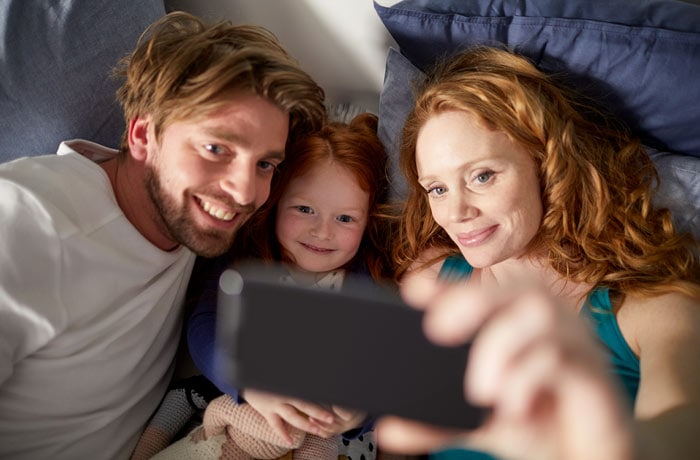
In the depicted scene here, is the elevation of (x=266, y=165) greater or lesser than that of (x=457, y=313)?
lesser

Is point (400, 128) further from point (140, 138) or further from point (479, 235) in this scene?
point (140, 138)

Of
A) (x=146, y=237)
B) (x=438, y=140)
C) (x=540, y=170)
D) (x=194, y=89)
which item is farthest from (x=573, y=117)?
(x=146, y=237)

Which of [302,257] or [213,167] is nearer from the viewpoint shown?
[213,167]

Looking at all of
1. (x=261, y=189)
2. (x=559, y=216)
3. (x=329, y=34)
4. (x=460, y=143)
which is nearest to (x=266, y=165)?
(x=261, y=189)

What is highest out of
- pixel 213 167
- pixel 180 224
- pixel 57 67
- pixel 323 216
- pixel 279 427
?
pixel 57 67

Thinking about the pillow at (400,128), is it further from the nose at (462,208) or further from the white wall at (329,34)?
the nose at (462,208)

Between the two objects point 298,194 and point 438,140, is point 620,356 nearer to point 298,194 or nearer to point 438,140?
point 438,140

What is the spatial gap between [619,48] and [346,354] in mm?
902

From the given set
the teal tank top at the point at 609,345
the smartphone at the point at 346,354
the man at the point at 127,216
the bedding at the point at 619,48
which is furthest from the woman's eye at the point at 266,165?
the teal tank top at the point at 609,345

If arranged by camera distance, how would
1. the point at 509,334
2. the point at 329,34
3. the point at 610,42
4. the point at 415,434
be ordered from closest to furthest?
the point at 509,334 → the point at 415,434 → the point at 610,42 → the point at 329,34

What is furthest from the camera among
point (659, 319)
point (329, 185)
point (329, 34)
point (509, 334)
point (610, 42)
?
point (329, 34)

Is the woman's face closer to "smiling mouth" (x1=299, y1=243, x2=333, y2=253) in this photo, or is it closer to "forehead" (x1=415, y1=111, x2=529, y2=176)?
"forehead" (x1=415, y1=111, x2=529, y2=176)

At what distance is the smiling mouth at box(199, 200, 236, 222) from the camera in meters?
1.09

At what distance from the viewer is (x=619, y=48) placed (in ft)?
3.66
